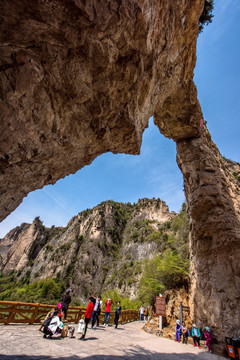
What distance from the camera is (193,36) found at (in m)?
7.26

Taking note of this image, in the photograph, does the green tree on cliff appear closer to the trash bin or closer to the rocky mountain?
the trash bin

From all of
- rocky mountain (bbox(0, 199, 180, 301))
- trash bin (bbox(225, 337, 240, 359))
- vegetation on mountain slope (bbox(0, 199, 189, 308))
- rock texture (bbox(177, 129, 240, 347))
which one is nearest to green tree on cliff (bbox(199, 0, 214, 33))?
rock texture (bbox(177, 129, 240, 347))

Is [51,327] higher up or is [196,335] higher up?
[196,335]

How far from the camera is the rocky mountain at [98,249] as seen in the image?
39.2 m

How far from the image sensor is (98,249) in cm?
4844

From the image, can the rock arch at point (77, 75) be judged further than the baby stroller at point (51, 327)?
No

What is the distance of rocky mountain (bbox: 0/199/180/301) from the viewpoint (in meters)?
39.2

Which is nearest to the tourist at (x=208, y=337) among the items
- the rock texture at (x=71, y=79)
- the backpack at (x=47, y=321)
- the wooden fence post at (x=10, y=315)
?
the backpack at (x=47, y=321)

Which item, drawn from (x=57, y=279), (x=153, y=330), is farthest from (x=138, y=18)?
(x=57, y=279)

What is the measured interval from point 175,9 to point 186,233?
771 inches

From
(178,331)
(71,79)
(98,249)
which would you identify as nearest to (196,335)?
(178,331)

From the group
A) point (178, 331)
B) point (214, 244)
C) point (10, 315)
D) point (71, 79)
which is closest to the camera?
point (71, 79)

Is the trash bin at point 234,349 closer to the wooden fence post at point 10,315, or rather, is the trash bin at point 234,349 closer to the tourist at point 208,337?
the tourist at point 208,337

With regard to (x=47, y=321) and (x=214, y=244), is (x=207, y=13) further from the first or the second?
(x=47, y=321)
